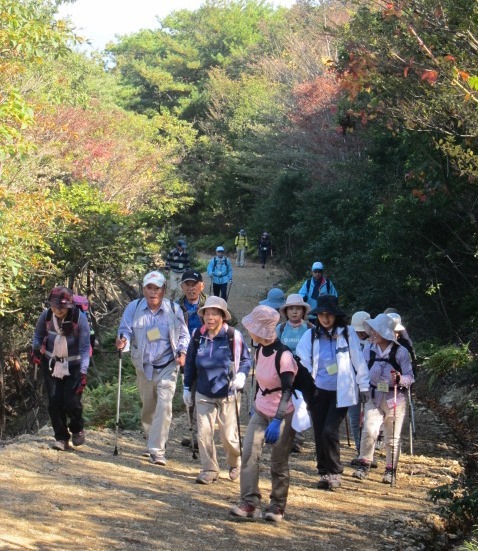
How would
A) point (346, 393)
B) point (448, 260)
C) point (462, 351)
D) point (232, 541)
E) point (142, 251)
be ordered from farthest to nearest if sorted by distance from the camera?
point (142, 251), point (448, 260), point (462, 351), point (346, 393), point (232, 541)

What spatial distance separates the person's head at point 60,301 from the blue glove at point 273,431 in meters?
2.93

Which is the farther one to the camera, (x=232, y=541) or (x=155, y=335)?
(x=155, y=335)

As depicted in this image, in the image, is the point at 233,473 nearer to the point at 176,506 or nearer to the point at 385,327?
the point at 176,506

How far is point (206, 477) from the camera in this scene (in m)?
8.76

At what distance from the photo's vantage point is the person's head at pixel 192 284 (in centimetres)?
1028

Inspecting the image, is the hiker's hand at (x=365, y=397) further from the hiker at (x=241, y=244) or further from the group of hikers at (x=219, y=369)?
the hiker at (x=241, y=244)

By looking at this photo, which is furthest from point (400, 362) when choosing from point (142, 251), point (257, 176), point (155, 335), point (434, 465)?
point (257, 176)

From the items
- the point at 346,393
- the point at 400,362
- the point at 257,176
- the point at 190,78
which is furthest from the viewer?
the point at 190,78

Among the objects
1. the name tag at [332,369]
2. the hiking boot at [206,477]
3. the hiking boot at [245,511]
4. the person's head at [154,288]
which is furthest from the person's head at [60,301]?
the hiking boot at [245,511]

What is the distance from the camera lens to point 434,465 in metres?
Answer: 10.3

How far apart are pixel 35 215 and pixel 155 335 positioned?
21.9 ft

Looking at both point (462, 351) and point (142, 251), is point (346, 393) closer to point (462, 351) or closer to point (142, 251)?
point (462, 351)

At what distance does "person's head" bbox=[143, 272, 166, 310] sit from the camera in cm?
924

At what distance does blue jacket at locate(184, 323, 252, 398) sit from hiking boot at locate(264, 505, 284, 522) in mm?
1348
